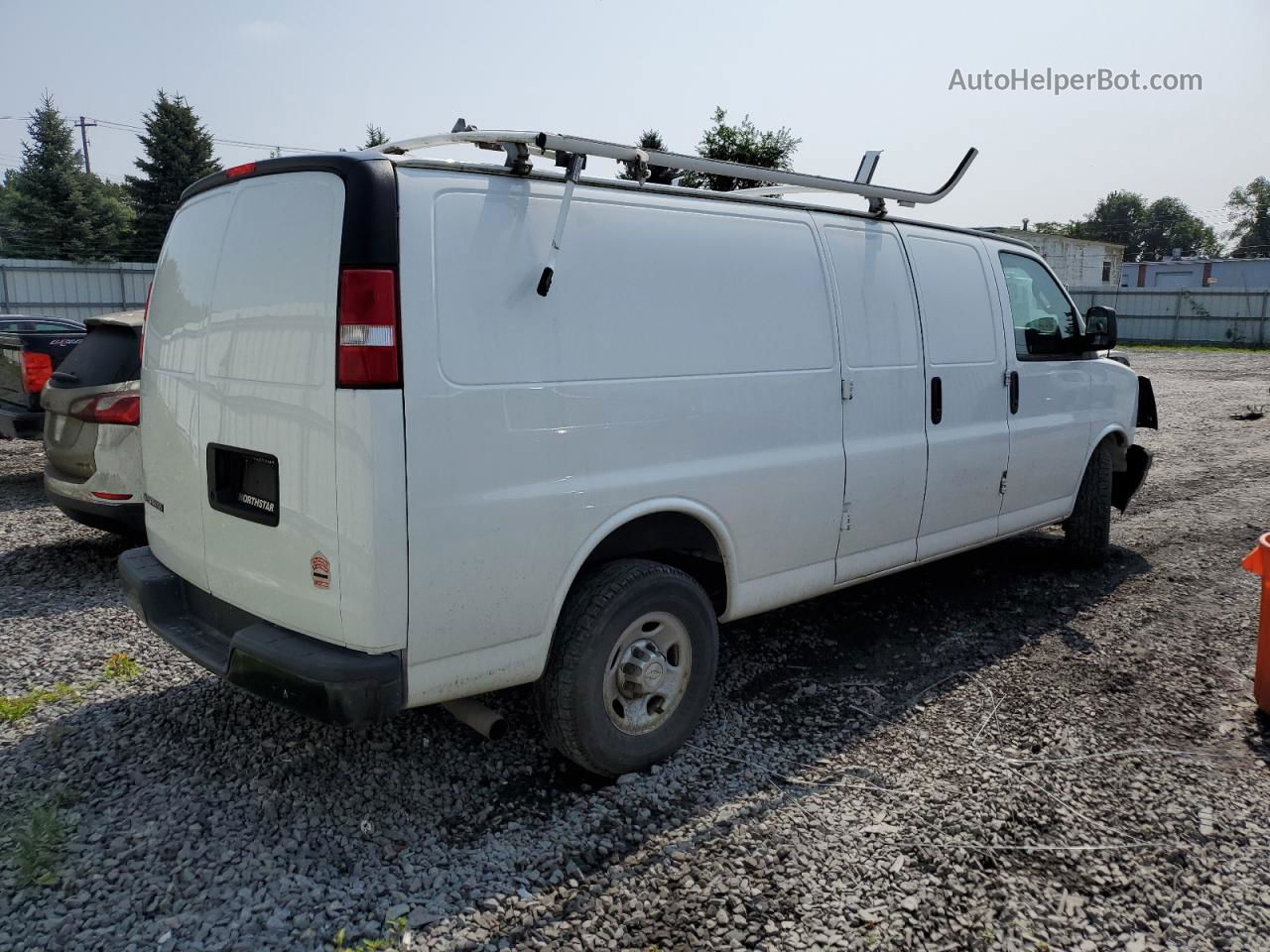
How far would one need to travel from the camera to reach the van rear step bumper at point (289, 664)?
2.90m

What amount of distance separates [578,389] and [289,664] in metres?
1.28

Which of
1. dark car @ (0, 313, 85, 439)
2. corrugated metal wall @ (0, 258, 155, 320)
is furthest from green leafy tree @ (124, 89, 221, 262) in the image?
dark car @ (0, 313, 85, 439)

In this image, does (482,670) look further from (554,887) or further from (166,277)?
(166,277)

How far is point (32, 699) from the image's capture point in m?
4.21

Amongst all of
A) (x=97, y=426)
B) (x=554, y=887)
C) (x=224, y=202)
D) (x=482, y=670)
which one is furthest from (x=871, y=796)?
(x=97, y=426)

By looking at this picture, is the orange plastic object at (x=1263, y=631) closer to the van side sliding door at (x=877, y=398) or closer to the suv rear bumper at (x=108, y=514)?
the van side sliding door at (x=877, y=398)

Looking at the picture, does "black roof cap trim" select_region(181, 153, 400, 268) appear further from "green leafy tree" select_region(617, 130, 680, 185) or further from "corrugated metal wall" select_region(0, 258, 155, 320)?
"corrugated metal wall" select_region(0, 258, 155, 320)

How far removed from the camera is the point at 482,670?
3189 millimetres

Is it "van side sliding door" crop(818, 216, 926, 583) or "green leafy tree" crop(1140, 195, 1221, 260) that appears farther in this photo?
"green leafy tree" crop(1140, 195, 1221, 260)

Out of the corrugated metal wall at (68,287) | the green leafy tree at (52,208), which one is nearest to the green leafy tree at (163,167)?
the green leafy tree at (52,208)

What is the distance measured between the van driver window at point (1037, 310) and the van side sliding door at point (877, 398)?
3.66 feet

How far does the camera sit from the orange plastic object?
415 cm

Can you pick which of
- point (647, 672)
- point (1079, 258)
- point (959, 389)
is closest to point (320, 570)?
point (647, 672)

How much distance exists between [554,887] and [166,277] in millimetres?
2760
